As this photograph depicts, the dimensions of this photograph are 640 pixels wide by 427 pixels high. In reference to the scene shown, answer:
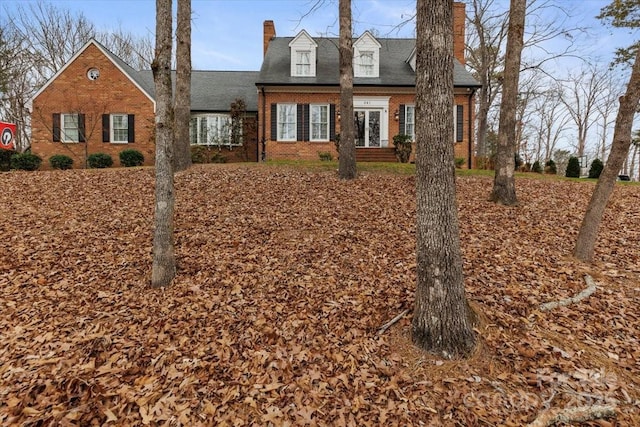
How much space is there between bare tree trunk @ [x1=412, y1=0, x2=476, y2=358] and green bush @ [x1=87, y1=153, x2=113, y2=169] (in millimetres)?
15549

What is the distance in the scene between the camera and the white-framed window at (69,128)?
1526 cm

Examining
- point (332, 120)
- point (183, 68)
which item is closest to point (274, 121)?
point (332, 120)

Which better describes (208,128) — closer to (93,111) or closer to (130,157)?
A: (130,157)

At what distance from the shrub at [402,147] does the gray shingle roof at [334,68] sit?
2.52 metres

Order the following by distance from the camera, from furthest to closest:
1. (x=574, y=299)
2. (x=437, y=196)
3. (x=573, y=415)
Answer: (x=574, y=299) < (x=437, y=196) < (x=573, y=415)

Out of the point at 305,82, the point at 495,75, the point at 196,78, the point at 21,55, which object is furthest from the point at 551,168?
the point at 21,55

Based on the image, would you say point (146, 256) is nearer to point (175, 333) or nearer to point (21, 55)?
point (175, 333)

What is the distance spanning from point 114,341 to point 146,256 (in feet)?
6.21

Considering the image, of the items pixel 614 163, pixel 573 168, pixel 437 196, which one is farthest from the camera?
pixel 573 168

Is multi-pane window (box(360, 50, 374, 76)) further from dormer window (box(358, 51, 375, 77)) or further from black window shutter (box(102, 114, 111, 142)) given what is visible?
black window shutter (box(102, 114, 111, 142))

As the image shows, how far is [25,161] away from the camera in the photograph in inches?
557

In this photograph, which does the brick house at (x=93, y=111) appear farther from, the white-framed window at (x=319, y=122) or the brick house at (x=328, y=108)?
the white-framed window at (x=319, y=122)

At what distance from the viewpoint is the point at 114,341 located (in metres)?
3.28

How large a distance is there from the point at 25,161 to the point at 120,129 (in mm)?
3783
